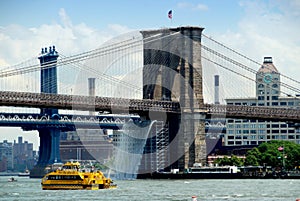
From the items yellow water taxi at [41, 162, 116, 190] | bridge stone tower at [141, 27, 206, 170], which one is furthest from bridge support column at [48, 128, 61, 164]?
yellow water taxi at [41, 162, 116, 190]

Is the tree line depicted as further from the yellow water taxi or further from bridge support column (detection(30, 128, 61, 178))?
bridge support column (detection(30, 128, 61, 178))

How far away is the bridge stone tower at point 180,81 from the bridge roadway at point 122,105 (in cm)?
122

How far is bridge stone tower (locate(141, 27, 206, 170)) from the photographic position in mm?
124062

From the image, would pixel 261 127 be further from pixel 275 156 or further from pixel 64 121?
pixel 275 156

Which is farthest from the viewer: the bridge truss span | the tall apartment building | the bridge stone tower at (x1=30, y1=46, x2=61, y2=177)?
the tall apartment building

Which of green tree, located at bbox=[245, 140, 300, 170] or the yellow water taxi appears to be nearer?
the yellow water taxi

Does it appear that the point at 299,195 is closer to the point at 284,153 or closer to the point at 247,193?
the point at 247,193

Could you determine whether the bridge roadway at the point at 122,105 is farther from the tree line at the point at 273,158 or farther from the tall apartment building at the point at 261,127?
the tall apartment building at the point at 261,127

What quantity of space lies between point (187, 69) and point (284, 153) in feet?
74.5

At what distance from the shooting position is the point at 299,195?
75.3m

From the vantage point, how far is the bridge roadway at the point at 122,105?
113 meters

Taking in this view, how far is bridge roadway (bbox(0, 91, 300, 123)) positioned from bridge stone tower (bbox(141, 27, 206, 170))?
1.22 metres

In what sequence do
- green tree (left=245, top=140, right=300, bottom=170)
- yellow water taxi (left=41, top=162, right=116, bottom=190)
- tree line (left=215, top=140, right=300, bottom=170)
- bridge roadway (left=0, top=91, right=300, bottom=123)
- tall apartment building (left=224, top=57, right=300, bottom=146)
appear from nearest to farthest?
yellow water taxi (left=41, top=162, right=116, bottom=190) < bridge roadway (left=0, top=91, right=300, bottom=123) < tree line (left=215, top=140, right=300, bottom=170) < green tree (left=245, top=140, right=300, bottom=170) < tall apartment building (left=224, top=57, right=300, bottom=146)

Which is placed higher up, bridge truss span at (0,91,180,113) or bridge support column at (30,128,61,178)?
bridge truss span at (0,91,180,113)
